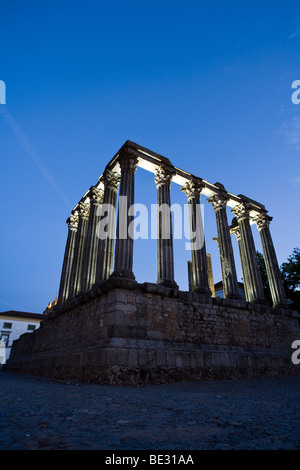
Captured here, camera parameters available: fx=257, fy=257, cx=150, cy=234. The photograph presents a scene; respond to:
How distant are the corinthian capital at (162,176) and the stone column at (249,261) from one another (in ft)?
18.3

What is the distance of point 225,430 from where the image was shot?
2.78m

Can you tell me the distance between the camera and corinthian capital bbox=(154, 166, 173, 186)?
12.6m

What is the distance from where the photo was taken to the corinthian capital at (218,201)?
48.7 feet

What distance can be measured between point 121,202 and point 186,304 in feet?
16.0

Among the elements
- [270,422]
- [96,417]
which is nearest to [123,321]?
[96,417]

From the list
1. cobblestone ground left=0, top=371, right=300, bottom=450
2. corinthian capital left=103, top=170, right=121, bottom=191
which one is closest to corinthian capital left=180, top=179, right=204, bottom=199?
corinthian capital left=103, top=170, right=121, bottom=191

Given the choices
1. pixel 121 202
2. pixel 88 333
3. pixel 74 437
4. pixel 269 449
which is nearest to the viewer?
pixel 269 449

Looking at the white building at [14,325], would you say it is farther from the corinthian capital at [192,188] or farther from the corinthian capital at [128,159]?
the corinthian capital at [128,159]

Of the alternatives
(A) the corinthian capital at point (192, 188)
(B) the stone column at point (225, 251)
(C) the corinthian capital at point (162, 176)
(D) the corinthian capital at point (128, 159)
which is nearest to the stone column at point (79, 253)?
(D) the corinthian capital at point (128, 159)

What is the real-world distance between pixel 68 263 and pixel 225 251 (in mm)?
9343

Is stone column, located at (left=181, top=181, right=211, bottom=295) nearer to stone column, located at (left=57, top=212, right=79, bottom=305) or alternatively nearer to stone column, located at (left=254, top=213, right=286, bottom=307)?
stone column, located at (left=254, top=213, right=286, bottom=307)

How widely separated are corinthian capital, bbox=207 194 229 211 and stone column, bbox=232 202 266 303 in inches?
53.8

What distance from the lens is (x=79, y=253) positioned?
1482cm
